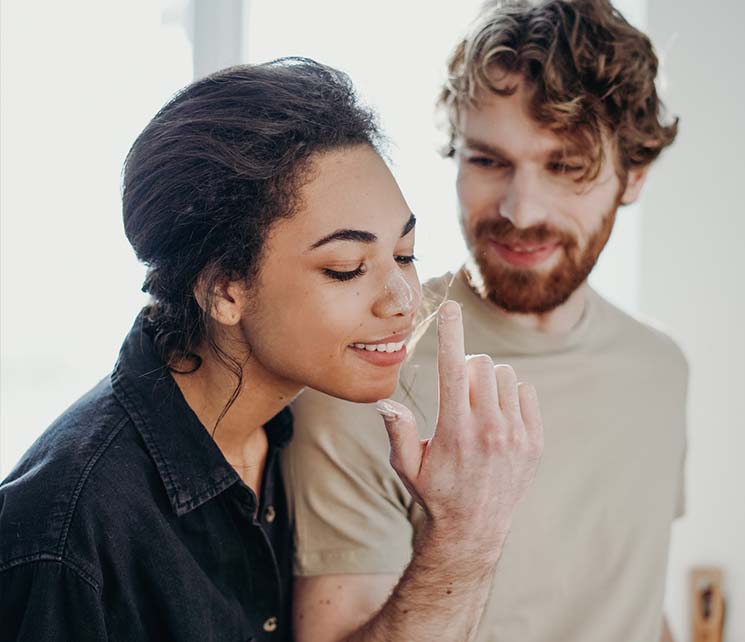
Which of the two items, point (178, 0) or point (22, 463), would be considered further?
point (178, 0)

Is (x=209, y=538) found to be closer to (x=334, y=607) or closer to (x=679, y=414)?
(x=334, y=607)

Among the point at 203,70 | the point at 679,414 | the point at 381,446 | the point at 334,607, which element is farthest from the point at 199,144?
the point at 679,414

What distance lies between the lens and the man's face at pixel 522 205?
1466mm

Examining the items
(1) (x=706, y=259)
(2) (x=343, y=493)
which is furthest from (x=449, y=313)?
(1) (x=706, y=259)

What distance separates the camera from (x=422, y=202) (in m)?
1.74

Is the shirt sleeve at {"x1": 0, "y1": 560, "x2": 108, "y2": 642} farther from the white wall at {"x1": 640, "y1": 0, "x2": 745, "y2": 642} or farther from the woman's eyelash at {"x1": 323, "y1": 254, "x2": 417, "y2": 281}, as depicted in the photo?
the white wall at {"x1": 640, "y1": 0, "x2": 745, "y2": 642}

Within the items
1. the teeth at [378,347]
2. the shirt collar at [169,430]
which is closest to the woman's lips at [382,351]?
the teeth at [378,347]

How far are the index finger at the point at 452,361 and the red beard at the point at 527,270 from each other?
1.49 feet

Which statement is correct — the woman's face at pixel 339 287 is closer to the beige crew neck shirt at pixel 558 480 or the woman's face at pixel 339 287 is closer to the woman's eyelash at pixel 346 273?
the woman's eyelash at pixel 346 273

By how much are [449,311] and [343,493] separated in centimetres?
40

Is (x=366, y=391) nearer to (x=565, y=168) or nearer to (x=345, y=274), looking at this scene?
(x=345, y=274)

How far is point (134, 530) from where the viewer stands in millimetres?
1071

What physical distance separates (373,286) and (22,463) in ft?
1.44

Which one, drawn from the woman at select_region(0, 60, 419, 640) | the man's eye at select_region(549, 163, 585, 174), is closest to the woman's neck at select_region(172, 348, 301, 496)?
the woman at select_region(0, 60, 419, 640)
